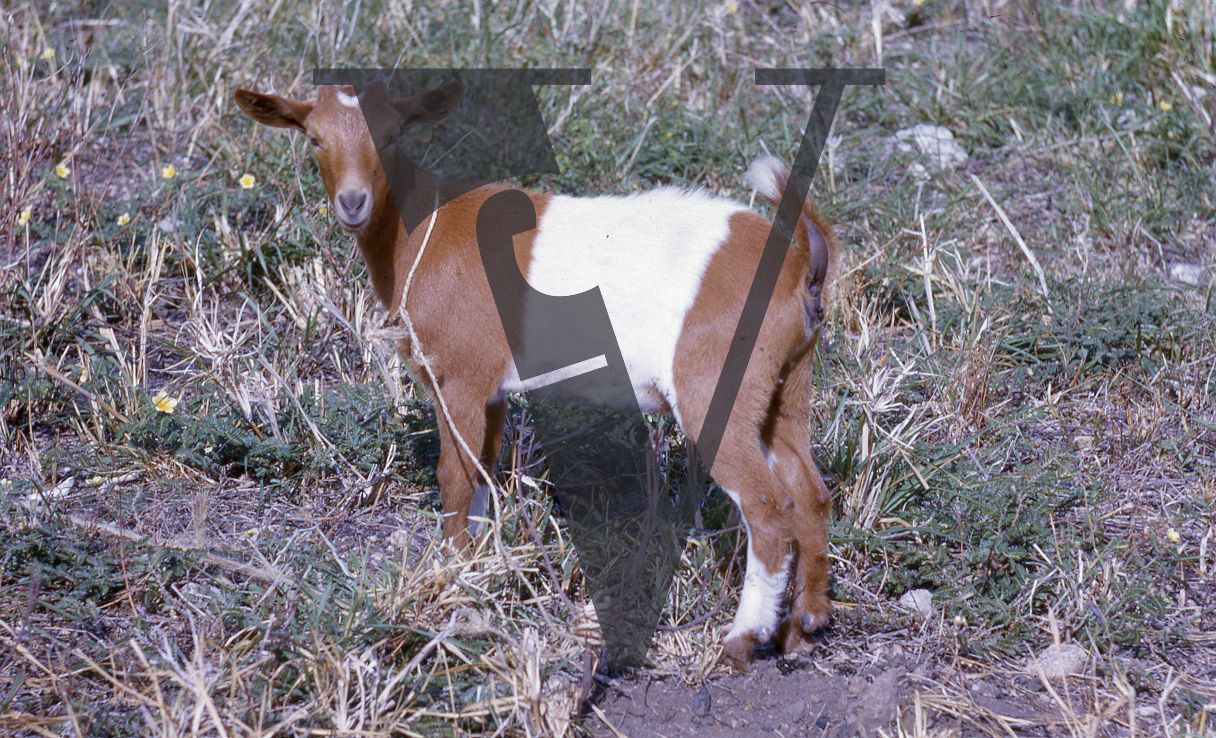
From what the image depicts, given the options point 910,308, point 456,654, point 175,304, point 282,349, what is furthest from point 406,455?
point 910,308

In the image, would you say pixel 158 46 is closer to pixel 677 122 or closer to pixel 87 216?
pixel 87 216

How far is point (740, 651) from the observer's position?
139 inches

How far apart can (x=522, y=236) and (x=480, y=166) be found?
6.83 ft

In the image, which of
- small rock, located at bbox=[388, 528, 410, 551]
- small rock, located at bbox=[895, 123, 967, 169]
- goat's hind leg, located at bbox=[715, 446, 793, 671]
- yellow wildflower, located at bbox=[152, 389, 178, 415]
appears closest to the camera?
goat's hind leg, located at bbox=[715, 446, 793, 671]

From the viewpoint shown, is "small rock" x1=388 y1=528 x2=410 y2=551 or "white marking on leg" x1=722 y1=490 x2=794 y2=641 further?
"small rock" x1=388 y1=528 x2=410 y2=551

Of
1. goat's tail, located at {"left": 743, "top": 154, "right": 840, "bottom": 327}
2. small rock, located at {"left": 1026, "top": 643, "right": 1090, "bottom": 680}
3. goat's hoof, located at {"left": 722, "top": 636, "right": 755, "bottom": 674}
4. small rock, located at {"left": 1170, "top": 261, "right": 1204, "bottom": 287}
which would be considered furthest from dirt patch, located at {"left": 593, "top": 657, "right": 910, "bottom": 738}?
small rock, located at {"left": 1170, "top": 261, "right": 1204, "bottom": 287}

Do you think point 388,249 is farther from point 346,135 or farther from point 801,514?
point 801,514

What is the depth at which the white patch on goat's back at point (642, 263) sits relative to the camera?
351 centimetres

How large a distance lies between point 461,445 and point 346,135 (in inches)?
41.1

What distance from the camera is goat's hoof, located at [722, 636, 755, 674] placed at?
3.54 m

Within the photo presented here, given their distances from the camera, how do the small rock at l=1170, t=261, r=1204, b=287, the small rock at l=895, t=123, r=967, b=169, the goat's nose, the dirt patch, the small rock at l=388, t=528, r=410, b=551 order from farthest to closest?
the small rock at l=895, t=123, r=967, b=169 < the small rock at l=1170, t=261, r=1204, b=287 < the small rock at l=388, t=528, r=410, b=551 < the goat's nose < the dirt patch

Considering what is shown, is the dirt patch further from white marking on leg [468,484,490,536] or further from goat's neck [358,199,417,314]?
goat's neck [358,199,417,314]

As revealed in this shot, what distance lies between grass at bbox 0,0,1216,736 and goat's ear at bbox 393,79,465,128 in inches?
27.8

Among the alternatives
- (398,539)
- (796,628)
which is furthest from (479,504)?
(796,628)
